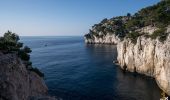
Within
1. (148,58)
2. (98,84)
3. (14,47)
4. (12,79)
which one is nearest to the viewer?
(12,79)

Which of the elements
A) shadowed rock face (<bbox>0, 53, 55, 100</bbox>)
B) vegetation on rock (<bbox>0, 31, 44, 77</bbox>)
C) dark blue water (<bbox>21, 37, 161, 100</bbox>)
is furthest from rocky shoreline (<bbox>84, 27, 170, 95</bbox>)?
shadowed rock face (<bbox>0, 53, 55, 100</bbox>)

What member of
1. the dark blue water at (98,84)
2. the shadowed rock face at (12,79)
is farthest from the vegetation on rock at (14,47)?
the dark blue water at (98,84)

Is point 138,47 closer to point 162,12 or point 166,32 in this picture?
point 166,32

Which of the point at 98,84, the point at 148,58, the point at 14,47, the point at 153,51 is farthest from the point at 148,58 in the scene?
the point at 14,47

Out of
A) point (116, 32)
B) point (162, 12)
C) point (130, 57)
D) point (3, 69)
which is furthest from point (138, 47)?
point (116, 32)

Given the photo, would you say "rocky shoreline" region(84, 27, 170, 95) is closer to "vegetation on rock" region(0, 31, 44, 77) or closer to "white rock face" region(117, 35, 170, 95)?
"white rock face" region(117, 35, 170, 95)

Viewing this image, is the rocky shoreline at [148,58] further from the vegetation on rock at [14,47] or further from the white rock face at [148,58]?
the vegetation on rock at [14,47]

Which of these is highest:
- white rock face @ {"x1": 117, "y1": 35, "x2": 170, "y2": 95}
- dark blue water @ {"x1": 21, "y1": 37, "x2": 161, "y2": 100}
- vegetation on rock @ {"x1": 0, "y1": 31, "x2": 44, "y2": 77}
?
vegetation on rock @ {"x1": 0, "y1": 31, "x2": 44, "y2": 77}

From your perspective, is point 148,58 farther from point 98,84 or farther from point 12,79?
point 12,79

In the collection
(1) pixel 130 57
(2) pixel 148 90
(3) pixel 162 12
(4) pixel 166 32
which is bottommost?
(2) pixel 148 90
